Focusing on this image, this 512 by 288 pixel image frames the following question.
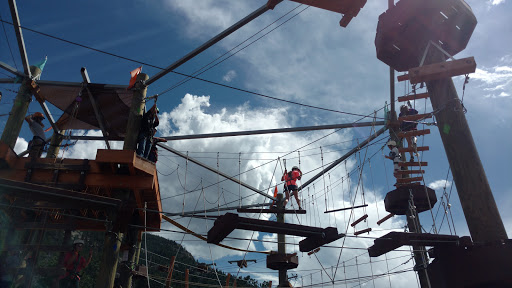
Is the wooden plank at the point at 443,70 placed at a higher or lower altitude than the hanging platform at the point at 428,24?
lower

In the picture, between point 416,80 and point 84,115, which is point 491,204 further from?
point 84,115

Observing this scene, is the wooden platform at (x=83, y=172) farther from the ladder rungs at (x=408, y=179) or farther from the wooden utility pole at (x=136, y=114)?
the ladder rungs at (x=408, y=179)

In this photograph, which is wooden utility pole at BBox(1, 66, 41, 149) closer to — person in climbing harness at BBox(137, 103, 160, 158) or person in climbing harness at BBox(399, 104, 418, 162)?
person in climbing harness at BBox(137, 103, 160, 158)

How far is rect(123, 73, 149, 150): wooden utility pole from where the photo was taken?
8.70 meters

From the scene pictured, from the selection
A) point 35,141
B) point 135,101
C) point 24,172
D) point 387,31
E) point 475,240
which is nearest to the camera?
point 475,240

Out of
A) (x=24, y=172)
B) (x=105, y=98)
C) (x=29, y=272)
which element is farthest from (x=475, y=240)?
(x=105, y=98)

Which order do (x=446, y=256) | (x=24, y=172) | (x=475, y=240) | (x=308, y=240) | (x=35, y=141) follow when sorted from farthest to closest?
(x=35, y=141)
(x=24, y=172)
(x=308, y=240)
(x=446, y=256)
(x=475, y=240)

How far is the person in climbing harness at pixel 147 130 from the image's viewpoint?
8.73m

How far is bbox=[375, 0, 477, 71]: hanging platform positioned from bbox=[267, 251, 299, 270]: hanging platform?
9.90 meters

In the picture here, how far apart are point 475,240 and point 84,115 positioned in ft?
38.2

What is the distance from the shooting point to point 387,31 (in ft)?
20.0

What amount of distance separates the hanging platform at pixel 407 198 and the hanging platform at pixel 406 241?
342 centimetres

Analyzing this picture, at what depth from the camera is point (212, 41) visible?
337 inches

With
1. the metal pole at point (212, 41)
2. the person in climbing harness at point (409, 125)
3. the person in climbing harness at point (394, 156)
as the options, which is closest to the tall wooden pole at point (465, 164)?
the metal pole at point (212, 41)
